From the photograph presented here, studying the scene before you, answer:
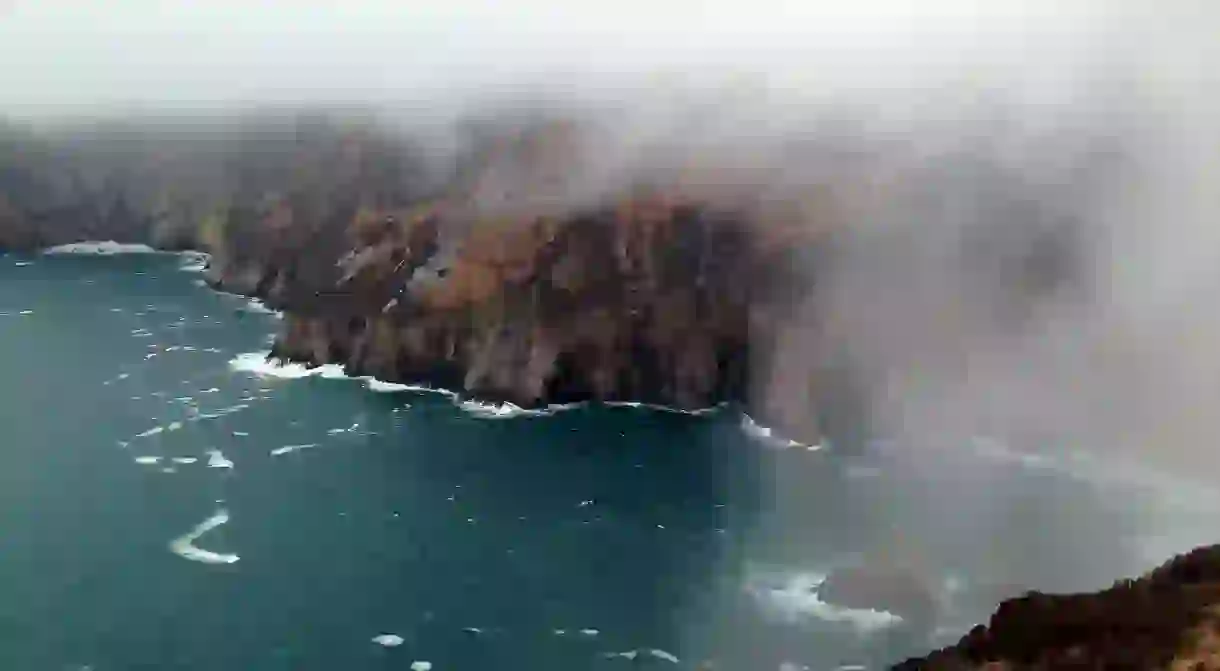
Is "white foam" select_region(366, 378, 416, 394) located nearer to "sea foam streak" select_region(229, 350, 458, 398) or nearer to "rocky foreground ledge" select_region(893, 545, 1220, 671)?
"sea foam streak" select_region(229, 350, 458, 398)

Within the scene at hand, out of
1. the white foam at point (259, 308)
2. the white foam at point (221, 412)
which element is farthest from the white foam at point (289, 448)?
the white foam at point (259, 308)

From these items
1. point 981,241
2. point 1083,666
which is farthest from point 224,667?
point 981,241

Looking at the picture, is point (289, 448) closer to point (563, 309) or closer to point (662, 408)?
point (563, 309)

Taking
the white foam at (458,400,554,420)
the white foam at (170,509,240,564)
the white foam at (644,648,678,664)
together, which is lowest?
the white foam at (644,648,678,664)

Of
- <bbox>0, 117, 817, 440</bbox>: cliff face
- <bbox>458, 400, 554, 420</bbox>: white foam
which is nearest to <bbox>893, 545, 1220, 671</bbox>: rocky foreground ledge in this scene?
<bbox>0, 117, 817, 440</bbox>: cliff face

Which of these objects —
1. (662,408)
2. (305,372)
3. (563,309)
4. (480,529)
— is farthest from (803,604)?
(305,372)

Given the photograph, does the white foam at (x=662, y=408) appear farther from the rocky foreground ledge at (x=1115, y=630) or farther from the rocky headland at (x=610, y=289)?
the rocky foreground ledge at (x=1115, y=630)
